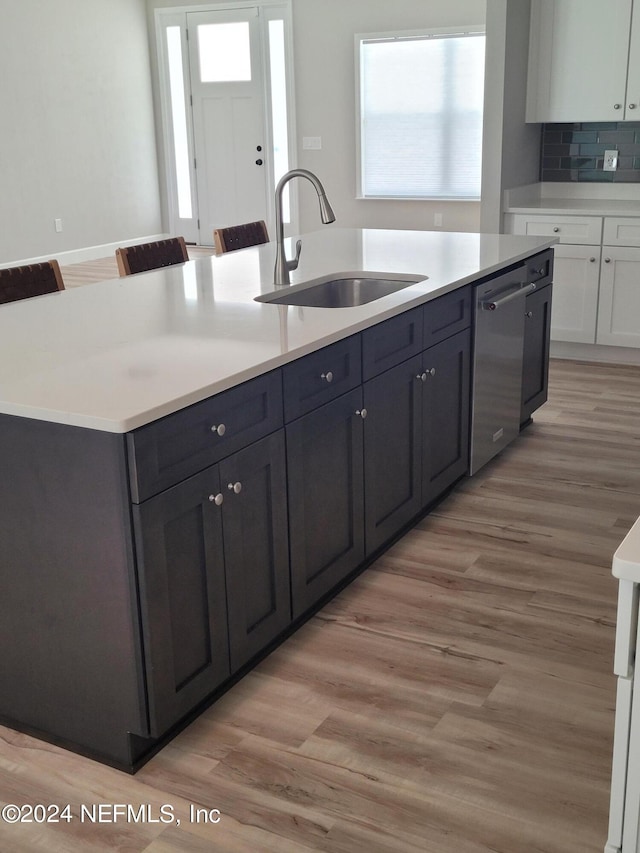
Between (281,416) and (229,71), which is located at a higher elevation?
(229,71)

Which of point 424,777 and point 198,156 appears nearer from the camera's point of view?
point 424,777

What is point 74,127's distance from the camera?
886 centimetres

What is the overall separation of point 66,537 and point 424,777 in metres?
0.93

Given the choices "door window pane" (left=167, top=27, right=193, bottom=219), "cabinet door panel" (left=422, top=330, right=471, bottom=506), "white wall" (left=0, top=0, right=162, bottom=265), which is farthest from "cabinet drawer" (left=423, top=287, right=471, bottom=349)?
"door window pane" (left=167, top=27, right=193, bottom=219)

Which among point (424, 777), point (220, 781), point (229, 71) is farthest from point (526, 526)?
point (229, 71)

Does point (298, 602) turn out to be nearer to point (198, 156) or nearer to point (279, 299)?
point (279, 299)

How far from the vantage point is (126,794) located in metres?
1.97

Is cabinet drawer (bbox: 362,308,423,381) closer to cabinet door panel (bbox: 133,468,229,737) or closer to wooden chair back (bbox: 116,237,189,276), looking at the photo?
cabinet door panel (bbox: 133,468,229,737)

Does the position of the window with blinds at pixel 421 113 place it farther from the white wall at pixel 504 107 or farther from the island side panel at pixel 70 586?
the island side panel at pixel 70 586

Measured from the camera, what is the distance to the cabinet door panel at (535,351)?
158 inches

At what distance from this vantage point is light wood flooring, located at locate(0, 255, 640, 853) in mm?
1860

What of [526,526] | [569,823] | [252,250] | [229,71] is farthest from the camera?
[229,71]

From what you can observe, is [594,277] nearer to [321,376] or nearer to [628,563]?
[321,376]

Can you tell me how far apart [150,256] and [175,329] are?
129cm
